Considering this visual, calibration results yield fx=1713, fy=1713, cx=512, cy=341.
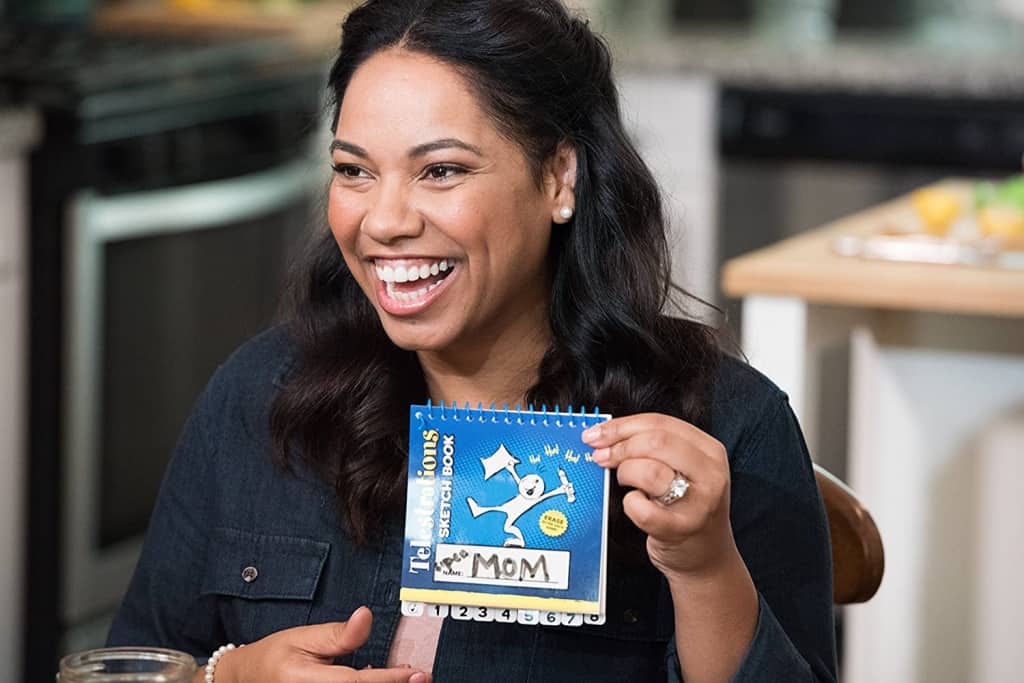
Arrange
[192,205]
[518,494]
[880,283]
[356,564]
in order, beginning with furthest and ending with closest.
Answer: [192,205] → [880,283] → [356,564] → [518,494]

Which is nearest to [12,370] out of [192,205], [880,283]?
[192,205]

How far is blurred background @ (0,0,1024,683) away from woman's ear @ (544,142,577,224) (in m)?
0.27

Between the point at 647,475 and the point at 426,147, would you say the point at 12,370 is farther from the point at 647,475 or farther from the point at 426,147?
the point at 647,475

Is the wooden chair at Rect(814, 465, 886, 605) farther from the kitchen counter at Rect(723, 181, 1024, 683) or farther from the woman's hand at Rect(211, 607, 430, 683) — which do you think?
the kitchen counter at Rect(723, 181, 1024, 683)

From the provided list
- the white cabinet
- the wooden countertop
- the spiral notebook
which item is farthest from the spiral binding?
the white cabinet

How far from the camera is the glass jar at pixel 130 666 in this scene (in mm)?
1062

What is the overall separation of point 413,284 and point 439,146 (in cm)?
11

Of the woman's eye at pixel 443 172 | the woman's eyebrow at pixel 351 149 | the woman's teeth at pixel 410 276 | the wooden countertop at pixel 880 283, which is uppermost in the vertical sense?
the woman's eyebrow at pixel 351 149

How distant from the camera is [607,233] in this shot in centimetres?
155

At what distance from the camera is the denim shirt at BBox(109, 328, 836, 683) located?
145 centimetres

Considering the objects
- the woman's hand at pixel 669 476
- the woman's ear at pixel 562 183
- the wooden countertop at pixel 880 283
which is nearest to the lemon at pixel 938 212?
the wooden countertop at pixel 880 283

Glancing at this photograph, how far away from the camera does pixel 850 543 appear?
5.12 feet

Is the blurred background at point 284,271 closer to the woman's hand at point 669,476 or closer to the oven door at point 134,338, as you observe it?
the oven door at point 134,338

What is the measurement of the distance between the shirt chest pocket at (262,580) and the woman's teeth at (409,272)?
0.89 feet
